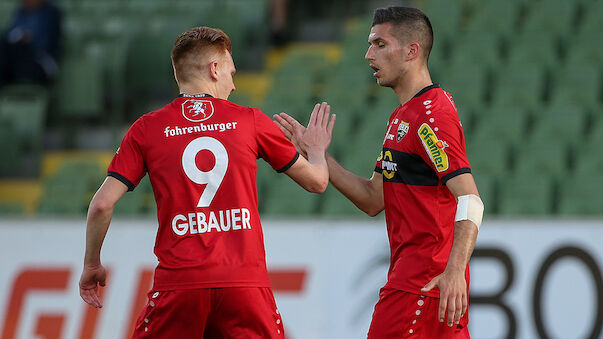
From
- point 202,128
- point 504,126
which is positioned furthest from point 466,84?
point 202,128

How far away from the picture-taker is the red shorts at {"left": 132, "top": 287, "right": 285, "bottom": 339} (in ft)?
12.8

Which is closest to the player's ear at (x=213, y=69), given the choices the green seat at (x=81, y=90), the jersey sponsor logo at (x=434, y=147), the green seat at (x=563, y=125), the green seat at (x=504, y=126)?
the jersey sponsor logo at (x=434, y=147)

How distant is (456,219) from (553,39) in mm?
6512

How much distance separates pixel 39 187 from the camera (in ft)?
34.3

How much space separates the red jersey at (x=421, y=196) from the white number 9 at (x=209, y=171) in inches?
32.6

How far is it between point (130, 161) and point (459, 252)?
4.87 feet

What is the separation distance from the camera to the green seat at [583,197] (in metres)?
7.70

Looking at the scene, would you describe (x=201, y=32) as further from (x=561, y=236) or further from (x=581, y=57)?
(x=581, y=57)

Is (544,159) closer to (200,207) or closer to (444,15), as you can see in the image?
(444,15)

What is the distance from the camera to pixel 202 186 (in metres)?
3.98

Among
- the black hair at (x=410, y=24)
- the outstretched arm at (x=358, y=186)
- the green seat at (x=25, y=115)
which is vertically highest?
the green seat at (x=25, y=115)

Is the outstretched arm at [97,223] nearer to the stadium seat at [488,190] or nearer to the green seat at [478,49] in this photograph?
the stadium seat at [488,190]

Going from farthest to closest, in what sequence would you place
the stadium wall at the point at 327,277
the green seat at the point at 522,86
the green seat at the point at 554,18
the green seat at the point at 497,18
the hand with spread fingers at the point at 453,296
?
the green seat at the point at 497,18, the green seat at the point at 554,18, the green seat at the point at 522,86, the stadium wall at the point at 327,277, the hand with spread fingers at the point at 453,296

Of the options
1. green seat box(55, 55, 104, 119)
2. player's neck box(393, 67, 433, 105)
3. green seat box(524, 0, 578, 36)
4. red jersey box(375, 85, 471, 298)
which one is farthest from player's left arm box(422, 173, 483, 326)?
green seat box(55, 55, 104, 119)
